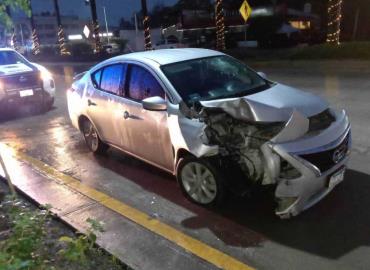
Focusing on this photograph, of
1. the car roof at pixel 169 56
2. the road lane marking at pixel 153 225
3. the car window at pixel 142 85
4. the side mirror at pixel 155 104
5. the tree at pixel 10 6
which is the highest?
the tree at pixel 10 6

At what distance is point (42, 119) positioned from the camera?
10414 millimetres

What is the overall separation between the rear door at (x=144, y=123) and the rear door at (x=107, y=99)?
0.20 meters

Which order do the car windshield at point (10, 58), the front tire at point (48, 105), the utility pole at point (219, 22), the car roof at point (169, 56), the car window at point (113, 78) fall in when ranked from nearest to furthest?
the car roof at point (169, 56) → the car window at point (113, 78) → the car windshield at point (10, 58) → the front tire at point (48, 105) → the utility pole at point (219, 22)

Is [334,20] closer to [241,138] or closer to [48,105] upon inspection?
[48,105]

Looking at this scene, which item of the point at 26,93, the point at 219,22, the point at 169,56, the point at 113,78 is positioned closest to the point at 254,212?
the point at 169,56

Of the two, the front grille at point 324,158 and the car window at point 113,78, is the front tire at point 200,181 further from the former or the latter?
the car window at point 113,78

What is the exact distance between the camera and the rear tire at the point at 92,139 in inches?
267

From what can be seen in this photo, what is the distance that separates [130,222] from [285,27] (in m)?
26.8

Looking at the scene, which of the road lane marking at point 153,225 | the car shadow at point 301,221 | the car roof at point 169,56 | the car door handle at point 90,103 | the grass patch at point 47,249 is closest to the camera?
the grass patch at point 47,249

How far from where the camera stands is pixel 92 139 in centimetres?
695

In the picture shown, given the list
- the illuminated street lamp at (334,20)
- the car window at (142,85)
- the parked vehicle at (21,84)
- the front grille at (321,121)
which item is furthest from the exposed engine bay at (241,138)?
the illuminated street lamp at (334,20)

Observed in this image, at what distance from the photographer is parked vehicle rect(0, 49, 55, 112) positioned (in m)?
10.8

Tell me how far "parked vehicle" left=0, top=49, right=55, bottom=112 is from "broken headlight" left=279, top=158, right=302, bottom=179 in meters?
8.58

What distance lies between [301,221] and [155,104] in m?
1.95
